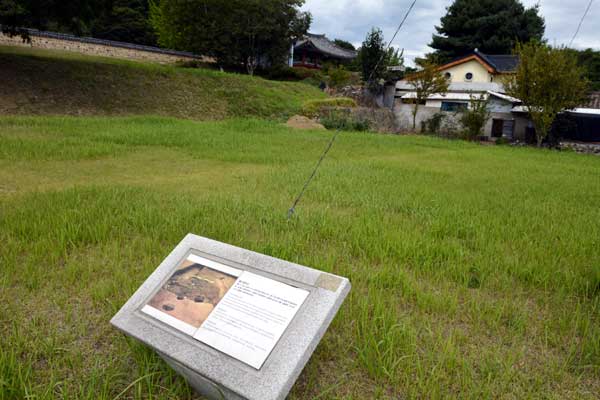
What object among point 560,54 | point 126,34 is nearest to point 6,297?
point 560,54

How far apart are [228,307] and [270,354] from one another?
305 mm

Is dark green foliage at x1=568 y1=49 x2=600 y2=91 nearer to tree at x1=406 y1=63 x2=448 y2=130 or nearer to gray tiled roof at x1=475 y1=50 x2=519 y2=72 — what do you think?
gray tiled roof at x1=475 y1=50 x2=519 y2=72

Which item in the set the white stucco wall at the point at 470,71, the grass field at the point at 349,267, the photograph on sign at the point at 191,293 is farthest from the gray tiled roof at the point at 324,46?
the photograph on sign at the point at 191,293

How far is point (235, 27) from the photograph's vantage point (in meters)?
Result: 24.4

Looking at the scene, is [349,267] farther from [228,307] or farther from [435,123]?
[435,123]

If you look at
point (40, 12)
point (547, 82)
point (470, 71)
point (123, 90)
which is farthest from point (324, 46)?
point (40, 12)

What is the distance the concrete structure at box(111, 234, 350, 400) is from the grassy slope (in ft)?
42.0

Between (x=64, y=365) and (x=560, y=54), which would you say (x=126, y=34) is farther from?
(x=64, y=365)

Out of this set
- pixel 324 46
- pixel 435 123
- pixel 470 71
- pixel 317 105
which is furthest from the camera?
pixel 324 46

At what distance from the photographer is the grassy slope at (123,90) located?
40.7ft

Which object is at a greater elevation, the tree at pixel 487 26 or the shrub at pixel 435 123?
the tree at pixel 487 26

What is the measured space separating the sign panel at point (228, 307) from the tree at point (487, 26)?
1133 inches

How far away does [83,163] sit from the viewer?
5996mm

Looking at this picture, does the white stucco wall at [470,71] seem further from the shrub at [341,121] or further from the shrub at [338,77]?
the shrub at [341,121]
